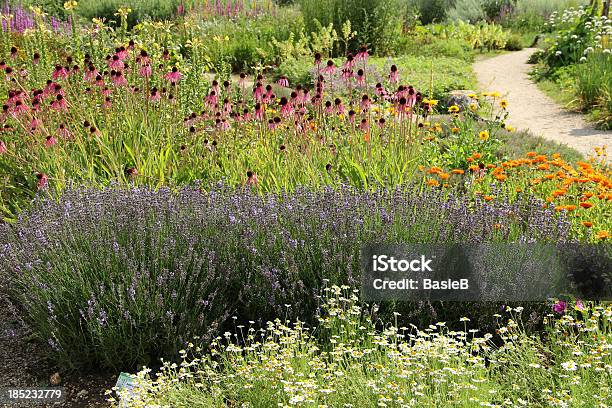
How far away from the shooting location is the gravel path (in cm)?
852

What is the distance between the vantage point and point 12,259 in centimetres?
414

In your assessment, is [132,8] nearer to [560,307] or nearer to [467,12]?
[467,12]

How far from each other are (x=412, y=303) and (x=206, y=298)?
109cm

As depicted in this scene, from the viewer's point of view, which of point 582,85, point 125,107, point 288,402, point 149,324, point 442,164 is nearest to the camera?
point 288,402

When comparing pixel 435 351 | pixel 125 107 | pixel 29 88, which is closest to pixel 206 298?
pixel 435 351

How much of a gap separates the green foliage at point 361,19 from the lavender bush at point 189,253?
9.57m

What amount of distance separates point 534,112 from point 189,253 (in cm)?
733

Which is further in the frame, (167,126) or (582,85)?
(582,85)

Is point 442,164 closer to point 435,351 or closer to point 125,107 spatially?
point 125,107

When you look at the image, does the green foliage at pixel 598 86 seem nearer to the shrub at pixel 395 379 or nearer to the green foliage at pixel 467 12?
the shrub at pixel 395 379

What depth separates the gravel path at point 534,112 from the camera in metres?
8.52

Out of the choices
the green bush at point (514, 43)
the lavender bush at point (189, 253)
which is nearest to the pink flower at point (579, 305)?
the lavender bush at point (189, 253)

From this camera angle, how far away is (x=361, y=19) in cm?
1377

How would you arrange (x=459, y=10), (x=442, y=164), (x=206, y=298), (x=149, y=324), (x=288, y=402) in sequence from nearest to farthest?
(x=288, y=402) → (x=149, y=324) → (x=206, y=298) → (x=442, y=164) → (x=459, y=10)
